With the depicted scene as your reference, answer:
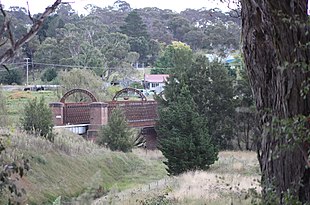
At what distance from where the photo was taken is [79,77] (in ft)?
115

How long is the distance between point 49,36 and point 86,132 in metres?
13.7

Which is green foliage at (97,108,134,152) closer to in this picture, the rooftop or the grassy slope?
the grassy slope

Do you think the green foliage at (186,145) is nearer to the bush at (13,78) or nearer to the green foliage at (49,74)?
the bush at (13,78)

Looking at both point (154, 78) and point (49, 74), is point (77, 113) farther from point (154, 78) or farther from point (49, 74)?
point (154, 78)

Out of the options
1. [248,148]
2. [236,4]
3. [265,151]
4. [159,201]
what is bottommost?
[248,148]

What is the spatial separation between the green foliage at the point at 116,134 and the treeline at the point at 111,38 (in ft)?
33.0

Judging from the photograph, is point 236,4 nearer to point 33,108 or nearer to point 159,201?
point 159,201

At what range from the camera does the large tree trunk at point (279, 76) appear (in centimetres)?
347

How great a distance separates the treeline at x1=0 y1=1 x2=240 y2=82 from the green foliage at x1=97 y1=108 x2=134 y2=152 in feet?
33.0

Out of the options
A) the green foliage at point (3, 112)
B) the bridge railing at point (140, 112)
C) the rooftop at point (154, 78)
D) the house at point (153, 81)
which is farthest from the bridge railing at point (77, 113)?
the rooftop at point (154, 78)

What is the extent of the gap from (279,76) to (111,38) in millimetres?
45863

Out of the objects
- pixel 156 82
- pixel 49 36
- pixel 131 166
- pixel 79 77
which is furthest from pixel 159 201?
pixel 156 82

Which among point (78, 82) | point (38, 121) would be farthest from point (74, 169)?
point (78, 82)

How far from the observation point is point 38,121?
2280cm
